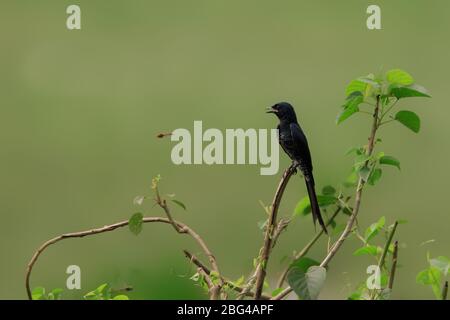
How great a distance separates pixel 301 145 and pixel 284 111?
58mm

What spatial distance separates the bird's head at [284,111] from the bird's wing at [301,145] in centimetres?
2

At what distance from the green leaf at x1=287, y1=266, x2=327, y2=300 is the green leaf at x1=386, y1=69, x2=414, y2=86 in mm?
251

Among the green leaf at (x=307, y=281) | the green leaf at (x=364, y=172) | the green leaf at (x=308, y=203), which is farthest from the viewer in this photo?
the green leaf at (x=308, y=203)

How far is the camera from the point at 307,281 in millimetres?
A: 663

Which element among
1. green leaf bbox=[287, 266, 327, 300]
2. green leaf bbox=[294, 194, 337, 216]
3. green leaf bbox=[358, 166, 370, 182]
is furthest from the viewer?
green leaf bbox=[294, 194, 337, 216]

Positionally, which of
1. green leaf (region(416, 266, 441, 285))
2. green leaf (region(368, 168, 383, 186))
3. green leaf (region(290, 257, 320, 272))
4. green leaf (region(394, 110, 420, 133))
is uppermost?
green leaf (region(394, 110, 420, 133))

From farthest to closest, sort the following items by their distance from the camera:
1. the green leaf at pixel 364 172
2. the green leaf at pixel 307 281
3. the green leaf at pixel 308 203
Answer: the green leaf at pixel 308 203 < the green leaf at pixel 364 172 < the green leaf at pixel 307 281

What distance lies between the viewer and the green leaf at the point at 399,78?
0.77 m

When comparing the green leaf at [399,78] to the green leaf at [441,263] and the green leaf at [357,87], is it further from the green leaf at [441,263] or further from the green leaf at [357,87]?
the green leaf at [441,263]

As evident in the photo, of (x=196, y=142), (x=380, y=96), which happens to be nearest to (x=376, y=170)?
(x=380, y=96)

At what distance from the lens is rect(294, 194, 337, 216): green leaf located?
892mm

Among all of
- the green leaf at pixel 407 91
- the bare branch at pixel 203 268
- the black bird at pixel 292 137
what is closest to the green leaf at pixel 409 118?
the green leaf at pixel 407 91

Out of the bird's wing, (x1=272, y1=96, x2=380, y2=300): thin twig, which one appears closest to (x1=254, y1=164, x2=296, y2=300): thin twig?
(x1=272, y1=96, x2=380, y2=300): thin twig

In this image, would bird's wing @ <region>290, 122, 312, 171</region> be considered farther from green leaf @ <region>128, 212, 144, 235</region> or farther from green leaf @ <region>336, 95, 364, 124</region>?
green leaf @ <region>128, 212, 144, 235</region>
